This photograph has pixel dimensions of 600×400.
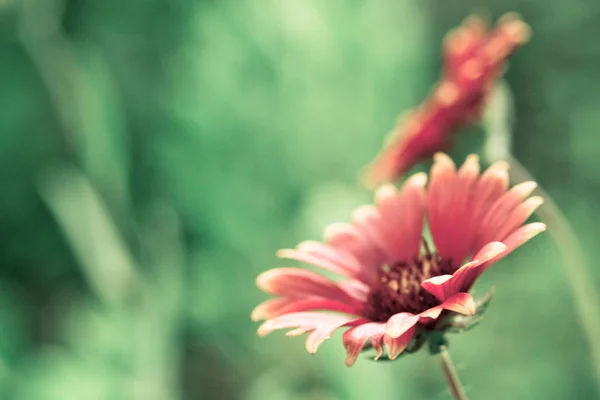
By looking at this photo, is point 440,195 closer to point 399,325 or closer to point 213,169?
point 399,325

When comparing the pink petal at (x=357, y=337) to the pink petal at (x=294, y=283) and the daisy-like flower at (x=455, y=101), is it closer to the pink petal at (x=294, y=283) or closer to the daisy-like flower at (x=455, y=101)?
the pink petal at (x=294, y=283)

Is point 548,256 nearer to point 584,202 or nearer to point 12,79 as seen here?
point 584,202

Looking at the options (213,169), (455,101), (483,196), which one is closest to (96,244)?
(213,169)

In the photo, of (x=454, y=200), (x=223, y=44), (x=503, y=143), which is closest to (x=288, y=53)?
(x=223, y=44)

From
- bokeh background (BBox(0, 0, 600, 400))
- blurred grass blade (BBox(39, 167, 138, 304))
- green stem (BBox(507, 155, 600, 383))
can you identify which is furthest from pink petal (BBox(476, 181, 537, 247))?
blurred grass blade (BBox(39, 167, 138, 304))

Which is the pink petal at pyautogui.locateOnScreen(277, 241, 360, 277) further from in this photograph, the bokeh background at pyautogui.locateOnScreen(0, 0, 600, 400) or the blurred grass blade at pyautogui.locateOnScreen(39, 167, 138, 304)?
the blurred grass blade at pyautogui.locateOnScreen(39, 167, 138, 304)
